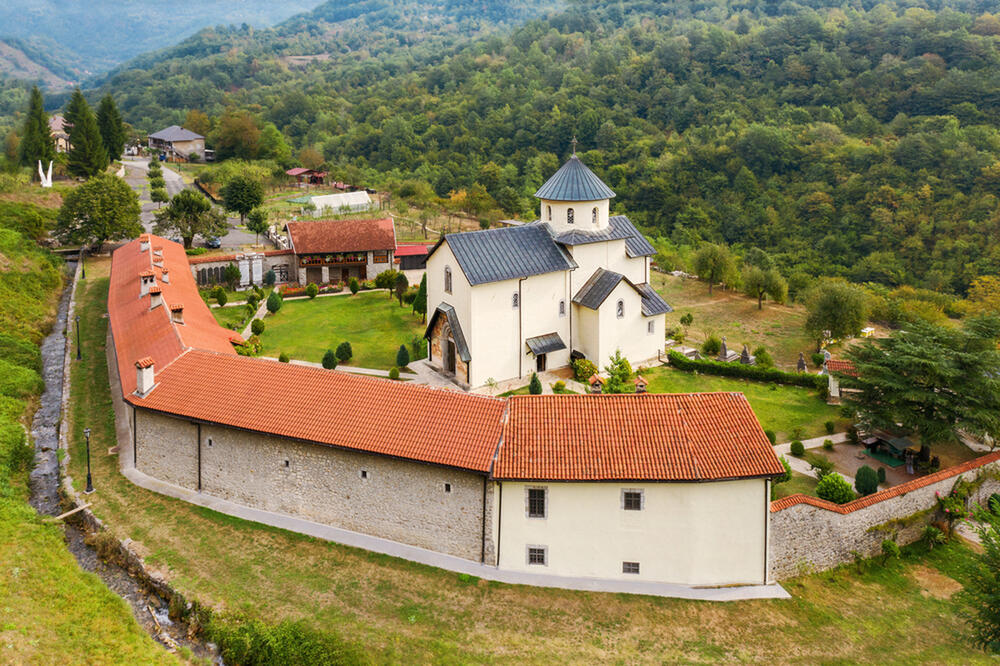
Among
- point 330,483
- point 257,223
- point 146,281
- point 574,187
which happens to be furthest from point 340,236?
point 330,483

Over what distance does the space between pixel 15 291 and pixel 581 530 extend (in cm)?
3570

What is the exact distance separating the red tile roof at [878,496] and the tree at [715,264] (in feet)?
87.6

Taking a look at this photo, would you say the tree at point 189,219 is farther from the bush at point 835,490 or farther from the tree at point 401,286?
the bush at point 835,490

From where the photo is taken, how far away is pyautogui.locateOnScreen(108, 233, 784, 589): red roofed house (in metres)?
19.2

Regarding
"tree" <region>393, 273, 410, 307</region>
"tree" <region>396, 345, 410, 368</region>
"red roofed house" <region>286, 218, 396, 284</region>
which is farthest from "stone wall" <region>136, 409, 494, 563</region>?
"red roofed house" <region>286, 218, 396, 284</region>

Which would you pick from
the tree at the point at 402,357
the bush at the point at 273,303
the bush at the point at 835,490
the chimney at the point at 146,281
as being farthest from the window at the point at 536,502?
the bush at the point at 273,303

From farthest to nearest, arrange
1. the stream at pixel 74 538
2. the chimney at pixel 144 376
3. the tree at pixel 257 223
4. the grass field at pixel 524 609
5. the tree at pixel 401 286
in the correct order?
the tree at pixel 257 223 → the tree at pixel 401 286 → the chimney at pixel 144 376 → the stream at pixel 74 538 → the grass field at pixel 524 609

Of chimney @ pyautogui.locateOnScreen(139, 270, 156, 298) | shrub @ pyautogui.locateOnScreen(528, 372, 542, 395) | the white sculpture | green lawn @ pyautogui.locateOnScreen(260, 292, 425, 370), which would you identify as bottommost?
shrub @ pyautogui.locateOnScreen(528, 372, 542, 395)

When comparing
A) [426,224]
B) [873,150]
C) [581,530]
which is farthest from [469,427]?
[873,150]

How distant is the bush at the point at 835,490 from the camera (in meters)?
22.2

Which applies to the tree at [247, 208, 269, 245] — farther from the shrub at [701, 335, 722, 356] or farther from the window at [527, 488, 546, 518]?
the window at [527, 488, 546, 518]

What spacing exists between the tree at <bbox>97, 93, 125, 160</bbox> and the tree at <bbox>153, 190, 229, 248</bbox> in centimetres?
2974

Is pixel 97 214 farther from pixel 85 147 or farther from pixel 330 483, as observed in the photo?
pixel 330 483

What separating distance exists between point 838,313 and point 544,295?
53.5 ft
